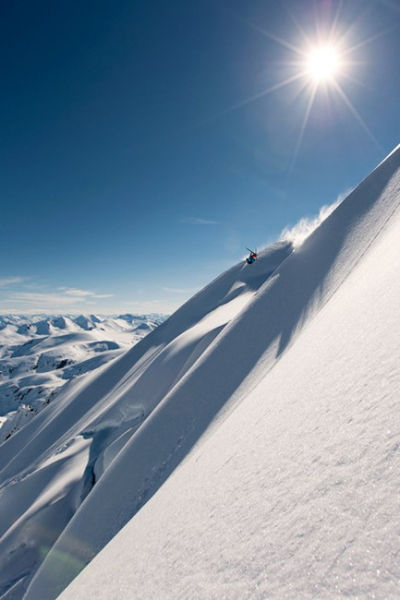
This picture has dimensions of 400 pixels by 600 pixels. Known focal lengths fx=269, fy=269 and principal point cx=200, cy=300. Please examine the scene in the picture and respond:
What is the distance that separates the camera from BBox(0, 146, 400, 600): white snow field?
1474 mm

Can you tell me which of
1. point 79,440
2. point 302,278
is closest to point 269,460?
point 302,278

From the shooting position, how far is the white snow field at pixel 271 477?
1474mm

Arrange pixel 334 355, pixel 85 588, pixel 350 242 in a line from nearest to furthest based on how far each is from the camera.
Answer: pixel 334 355, pixel 85 588, pixel 350 242

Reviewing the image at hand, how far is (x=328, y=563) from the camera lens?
1.36 m

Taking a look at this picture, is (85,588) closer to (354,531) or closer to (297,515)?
(297,515)

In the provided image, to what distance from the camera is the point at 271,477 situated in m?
2.36

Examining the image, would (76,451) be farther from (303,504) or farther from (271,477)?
(303,504)

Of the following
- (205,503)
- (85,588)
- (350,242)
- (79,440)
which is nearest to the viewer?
(205,503)

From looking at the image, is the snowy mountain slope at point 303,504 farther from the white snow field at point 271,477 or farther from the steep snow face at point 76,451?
the steep snow face at point 76,451

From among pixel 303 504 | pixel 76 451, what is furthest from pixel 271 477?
pixel 76 451

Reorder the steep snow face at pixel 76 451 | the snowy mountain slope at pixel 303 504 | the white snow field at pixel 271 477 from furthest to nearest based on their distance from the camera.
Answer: the steep snow face at pixel 76 451, the white snow field at pixel 271 477, the snowy mountain slope at pixel 303 504

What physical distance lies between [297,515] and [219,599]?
0.69 metres

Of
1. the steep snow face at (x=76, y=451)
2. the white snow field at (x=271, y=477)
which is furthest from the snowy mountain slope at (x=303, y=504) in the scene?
the steep snow face at (x=76, y=451)

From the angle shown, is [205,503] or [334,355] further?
[334,355]
